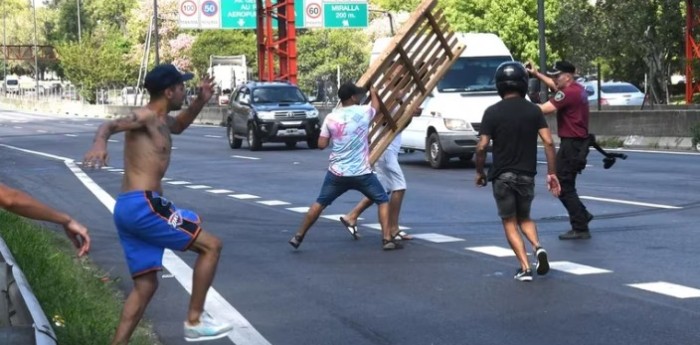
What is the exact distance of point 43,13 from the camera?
15500cm

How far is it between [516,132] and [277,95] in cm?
2475

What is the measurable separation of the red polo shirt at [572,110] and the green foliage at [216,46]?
3089 inches

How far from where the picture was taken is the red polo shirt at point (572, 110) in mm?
12539

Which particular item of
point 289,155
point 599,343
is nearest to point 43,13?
point 289,155

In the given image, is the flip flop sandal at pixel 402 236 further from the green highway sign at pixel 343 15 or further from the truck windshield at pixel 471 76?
the green highway sign at pixel 343 15

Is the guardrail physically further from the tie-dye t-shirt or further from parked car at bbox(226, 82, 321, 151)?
parked car at bbox(226, 82, 321, 151)

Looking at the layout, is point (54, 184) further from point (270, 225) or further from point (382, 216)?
point (382, 216)

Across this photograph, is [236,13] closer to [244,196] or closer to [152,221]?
[244,196]

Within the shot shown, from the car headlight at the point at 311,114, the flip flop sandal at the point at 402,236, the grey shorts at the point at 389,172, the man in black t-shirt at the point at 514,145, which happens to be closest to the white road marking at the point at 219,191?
the grey shorts at the point at 389,172

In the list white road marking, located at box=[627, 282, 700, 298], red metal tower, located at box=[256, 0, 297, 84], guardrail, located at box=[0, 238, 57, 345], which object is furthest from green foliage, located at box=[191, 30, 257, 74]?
guardrail, located at box=[0, 238, 57, 345]

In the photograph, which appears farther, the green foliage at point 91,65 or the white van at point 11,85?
the white van at point 11,85

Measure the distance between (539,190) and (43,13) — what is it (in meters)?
144

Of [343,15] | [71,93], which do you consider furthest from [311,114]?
[71,93]

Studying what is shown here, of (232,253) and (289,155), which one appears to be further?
(289,155)
